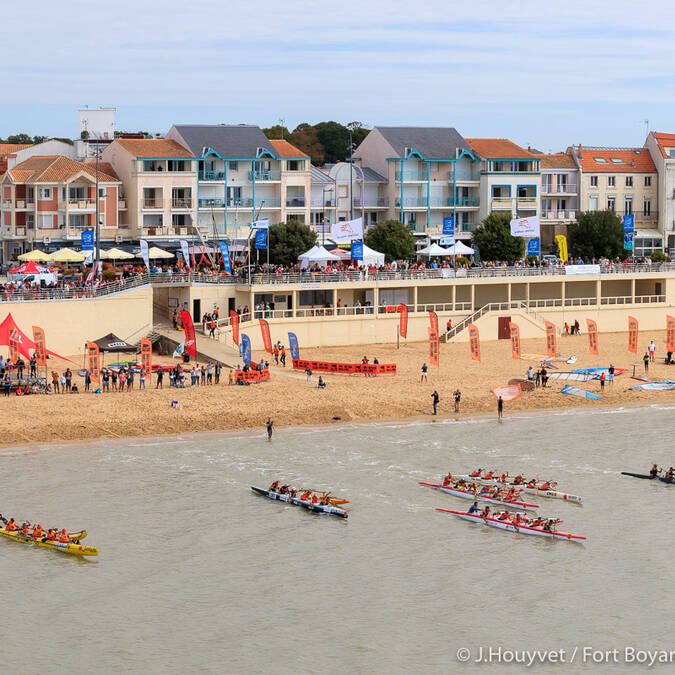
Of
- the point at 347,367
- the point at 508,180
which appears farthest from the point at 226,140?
the point at 347,367

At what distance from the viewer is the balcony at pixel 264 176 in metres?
92.1

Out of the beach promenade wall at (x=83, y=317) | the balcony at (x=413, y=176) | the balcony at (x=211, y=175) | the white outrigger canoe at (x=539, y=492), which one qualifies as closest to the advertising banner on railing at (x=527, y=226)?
the balcony at (x=413, y=176)

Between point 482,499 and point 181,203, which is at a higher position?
point 181,203

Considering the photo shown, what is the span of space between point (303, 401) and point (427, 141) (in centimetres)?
4813

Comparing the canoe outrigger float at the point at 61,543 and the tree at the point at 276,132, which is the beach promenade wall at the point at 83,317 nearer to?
the canoe outrigger float at the point at 61,543

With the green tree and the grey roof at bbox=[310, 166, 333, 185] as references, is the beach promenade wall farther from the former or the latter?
the green tree

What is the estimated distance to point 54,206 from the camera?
84.6m

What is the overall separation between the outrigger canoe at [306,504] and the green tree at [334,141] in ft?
319

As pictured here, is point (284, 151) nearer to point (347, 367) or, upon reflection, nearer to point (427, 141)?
point (427, 141)

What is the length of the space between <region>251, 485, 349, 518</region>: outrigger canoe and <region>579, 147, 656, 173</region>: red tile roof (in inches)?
2681

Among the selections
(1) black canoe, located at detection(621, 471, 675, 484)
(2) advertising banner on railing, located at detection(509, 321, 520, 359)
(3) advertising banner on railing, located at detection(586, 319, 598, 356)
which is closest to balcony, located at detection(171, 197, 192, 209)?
(2) advertising banner on railing, located at detection(509, 321, 520, 359)

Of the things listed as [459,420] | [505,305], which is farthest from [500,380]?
[505,305]

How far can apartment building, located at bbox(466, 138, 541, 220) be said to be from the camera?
98.9 m

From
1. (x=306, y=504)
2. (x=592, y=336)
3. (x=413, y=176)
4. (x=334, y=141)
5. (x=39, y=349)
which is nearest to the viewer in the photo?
(x=306, y=504)
